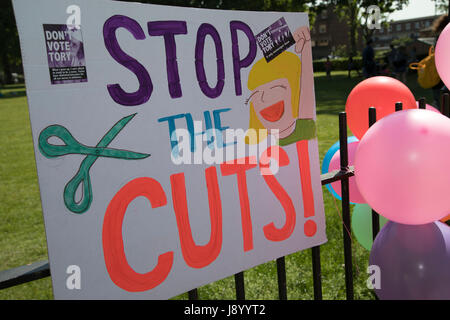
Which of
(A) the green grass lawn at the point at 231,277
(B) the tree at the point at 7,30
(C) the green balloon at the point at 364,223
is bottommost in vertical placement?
(A) the green grass lawn at the point at 231,277

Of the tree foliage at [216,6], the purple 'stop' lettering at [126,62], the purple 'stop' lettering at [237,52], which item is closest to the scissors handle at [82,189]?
the purple 'stop' lettering at [126,62]

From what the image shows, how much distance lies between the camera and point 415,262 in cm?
154

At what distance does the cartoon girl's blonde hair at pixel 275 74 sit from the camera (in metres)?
1.53

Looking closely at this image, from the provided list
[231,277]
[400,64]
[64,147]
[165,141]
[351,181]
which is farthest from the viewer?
[400,64]

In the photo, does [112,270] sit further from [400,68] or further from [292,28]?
[400,68]

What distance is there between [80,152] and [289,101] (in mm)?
848

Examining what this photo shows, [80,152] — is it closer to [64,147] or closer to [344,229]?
[64,147]

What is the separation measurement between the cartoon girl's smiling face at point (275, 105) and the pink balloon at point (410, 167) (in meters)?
0.33

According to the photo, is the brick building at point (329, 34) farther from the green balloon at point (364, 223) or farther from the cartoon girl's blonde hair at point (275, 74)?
the cartoon girl's blonde hair at point (275, 74)

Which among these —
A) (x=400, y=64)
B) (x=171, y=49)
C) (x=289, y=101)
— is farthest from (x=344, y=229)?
(x=400, y=64)
